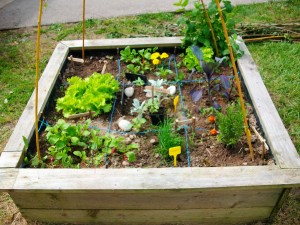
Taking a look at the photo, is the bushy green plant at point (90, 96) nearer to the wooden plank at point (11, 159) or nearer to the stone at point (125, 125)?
the stone at point (125, 125)

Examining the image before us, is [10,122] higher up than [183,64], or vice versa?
[183,64]

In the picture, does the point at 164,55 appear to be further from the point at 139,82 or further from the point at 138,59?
the point at 139,82

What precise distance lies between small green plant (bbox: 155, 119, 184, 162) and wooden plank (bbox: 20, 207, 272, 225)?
1.13 feet

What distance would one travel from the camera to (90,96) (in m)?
2.39

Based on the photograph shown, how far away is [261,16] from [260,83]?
205 centimetres

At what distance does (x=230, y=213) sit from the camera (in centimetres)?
197

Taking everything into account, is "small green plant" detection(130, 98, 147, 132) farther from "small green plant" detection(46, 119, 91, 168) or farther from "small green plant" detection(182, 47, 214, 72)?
"small green plant" detection(182, 47, 214, 72)

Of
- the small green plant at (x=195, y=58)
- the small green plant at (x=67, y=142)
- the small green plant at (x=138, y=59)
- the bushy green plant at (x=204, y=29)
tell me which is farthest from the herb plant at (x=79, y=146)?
the bushy green plant at (x=204, y=29)

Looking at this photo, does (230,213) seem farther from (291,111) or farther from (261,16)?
(261,16)

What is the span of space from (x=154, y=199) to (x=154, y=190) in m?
0.14

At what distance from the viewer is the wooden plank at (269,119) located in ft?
6.14

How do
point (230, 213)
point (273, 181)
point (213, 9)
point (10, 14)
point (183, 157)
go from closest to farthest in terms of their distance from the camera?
point (273, 181)
point (230, 213)
point (183, 157)
point (213, 9)
point (10, 14)

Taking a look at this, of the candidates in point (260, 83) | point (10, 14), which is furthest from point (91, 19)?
point (260, 83)

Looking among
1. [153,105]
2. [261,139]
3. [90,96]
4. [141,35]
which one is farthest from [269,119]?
[141,35]
